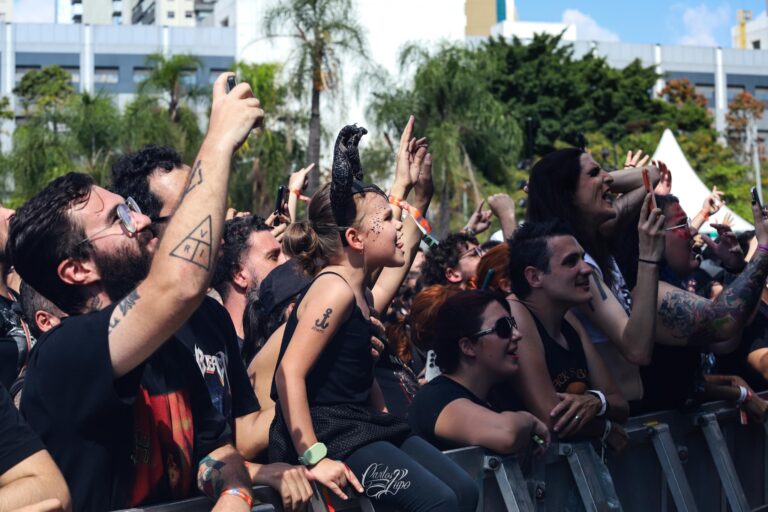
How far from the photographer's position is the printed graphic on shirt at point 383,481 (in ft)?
11.8

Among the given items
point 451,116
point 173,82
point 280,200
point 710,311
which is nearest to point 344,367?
point 710,311

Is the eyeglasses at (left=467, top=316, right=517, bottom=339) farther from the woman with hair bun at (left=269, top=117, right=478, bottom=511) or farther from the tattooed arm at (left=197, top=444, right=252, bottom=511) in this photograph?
the tattooed arm at (left=197, top=444, right=252, bottom=511)

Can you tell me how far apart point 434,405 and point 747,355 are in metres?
2.98

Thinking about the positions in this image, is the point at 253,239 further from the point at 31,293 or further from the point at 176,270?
the point at 176,270

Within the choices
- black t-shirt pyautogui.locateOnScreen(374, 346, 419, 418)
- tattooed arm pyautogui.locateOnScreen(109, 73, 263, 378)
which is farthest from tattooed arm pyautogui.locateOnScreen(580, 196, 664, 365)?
tattooed arm pyautogui.locateOnScreen(109, 73, 263, 378)

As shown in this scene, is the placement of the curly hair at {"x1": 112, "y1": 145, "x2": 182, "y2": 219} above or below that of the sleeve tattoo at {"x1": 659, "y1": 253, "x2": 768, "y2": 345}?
above

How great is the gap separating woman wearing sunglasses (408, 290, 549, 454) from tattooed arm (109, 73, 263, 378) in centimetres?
187

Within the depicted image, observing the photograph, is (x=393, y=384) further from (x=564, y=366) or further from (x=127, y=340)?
(x=127, y=340)

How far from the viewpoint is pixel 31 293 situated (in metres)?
4.25

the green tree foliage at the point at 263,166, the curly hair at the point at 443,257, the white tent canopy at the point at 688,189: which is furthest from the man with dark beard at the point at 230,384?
the green tree foliage at the point at 263,166

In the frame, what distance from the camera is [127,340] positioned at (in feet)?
8.50

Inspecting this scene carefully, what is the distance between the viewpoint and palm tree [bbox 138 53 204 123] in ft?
119

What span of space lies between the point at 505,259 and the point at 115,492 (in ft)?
9.52

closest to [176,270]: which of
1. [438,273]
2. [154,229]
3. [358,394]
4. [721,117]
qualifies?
[154,229]
